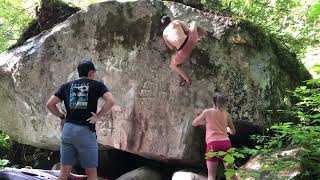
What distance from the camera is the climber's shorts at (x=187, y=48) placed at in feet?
22.6

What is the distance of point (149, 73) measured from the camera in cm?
743

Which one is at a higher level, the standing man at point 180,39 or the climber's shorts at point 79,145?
the standing man at point 180,39

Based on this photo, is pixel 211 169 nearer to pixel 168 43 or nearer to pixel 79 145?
pixel 79 145

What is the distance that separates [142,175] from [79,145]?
8.95 feet

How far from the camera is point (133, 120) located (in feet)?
24.6

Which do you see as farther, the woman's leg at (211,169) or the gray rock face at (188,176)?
the gray rock face at (188,176)

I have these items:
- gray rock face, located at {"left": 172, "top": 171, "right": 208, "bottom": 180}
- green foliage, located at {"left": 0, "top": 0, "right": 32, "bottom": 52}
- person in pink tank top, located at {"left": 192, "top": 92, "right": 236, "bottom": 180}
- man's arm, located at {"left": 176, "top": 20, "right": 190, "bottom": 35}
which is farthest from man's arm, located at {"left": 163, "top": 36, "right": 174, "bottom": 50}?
green foliage, located at {"left": 0, "top": 0, "right": 32, "bottom": 52}

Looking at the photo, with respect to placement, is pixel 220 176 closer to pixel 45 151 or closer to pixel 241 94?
pixel 241 94

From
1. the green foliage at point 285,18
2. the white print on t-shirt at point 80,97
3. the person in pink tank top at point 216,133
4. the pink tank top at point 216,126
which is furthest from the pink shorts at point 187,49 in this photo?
the white print on t-shirt at point 80,97

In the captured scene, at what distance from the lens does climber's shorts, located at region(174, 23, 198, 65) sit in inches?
271

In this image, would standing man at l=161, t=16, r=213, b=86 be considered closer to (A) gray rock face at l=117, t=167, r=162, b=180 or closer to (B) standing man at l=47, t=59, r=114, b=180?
(A) gray rock face at l=117, t=167, r=162, b=180

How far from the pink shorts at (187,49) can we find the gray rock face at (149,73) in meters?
0.22

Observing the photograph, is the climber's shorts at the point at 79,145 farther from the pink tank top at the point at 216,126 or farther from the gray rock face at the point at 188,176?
the gray rock face at the point at 188,176

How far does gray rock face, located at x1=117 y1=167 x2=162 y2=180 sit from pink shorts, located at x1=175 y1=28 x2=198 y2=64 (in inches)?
86.0
